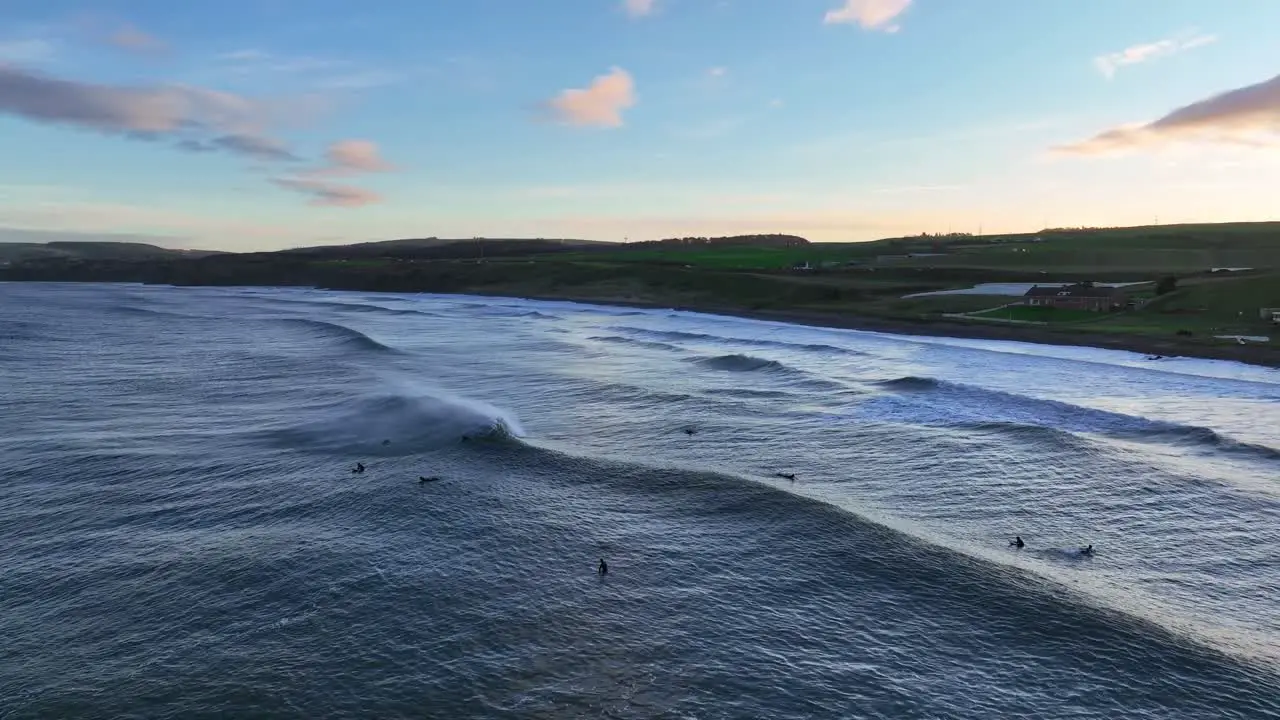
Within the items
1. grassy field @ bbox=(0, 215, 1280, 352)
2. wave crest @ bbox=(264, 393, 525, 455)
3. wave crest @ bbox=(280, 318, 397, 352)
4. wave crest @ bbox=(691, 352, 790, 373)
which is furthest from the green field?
wave crest @ bbox=(280, 318, 397, 352)

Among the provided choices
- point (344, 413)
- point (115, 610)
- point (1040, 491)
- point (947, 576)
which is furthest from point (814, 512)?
point (344, 413)

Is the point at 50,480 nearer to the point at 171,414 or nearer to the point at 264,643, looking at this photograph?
the point at 171,414

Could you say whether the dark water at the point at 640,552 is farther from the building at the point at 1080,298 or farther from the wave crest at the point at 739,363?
the building at the point at 1080,298

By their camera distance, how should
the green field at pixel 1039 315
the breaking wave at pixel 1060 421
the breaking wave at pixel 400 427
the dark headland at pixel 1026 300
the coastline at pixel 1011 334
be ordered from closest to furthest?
1. the breaking wave at pixel 400 427
2. the breaking wave at pixel 1060 421
3. the coastline at pixel 1011 334
4. the dark headland at pixel 1026 300
5. the green field at pixel 1039 315

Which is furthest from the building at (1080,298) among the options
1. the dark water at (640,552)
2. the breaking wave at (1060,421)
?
the breaking wave at (1060,421)

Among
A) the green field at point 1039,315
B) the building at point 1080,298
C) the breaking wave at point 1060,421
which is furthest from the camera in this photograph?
the building at point 1080,298

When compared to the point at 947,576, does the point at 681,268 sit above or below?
above
